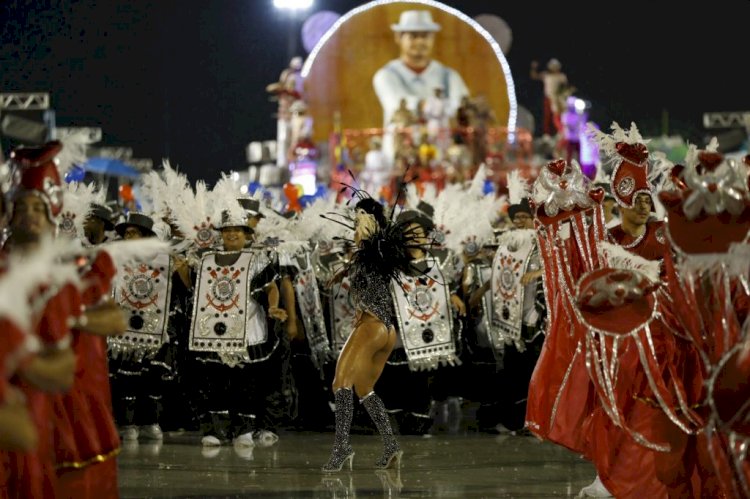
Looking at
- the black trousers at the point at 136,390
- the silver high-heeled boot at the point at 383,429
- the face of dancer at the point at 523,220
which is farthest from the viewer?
the black trousers at the point at 136,390

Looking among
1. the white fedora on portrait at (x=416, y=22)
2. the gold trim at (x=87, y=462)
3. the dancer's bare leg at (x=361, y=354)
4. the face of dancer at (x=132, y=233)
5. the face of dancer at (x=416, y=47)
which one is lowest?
the gold trim at (x=87, y=462)

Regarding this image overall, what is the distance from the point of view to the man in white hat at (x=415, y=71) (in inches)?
1610

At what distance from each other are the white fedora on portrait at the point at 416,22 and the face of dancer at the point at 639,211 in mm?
32221

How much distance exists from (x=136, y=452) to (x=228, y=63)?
25427 millimetres

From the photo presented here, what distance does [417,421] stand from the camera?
40.5 feet

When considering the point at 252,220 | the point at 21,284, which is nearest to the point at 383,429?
the point at 252,220

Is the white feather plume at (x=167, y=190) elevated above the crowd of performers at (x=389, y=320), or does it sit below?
above

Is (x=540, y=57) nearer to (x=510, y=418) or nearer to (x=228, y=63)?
(x=228, y=63)

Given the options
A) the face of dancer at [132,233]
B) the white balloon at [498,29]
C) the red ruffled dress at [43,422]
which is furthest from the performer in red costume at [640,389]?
the white balloon at [498,29]

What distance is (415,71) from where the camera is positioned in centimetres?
4131

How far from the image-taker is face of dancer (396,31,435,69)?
135 ft

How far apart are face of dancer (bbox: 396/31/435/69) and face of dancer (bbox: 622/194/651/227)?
106 feet

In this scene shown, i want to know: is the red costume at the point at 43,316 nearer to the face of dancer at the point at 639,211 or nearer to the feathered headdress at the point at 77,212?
the feathered headdress at the point at 77,212

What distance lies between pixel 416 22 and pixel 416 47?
0.73 metres
